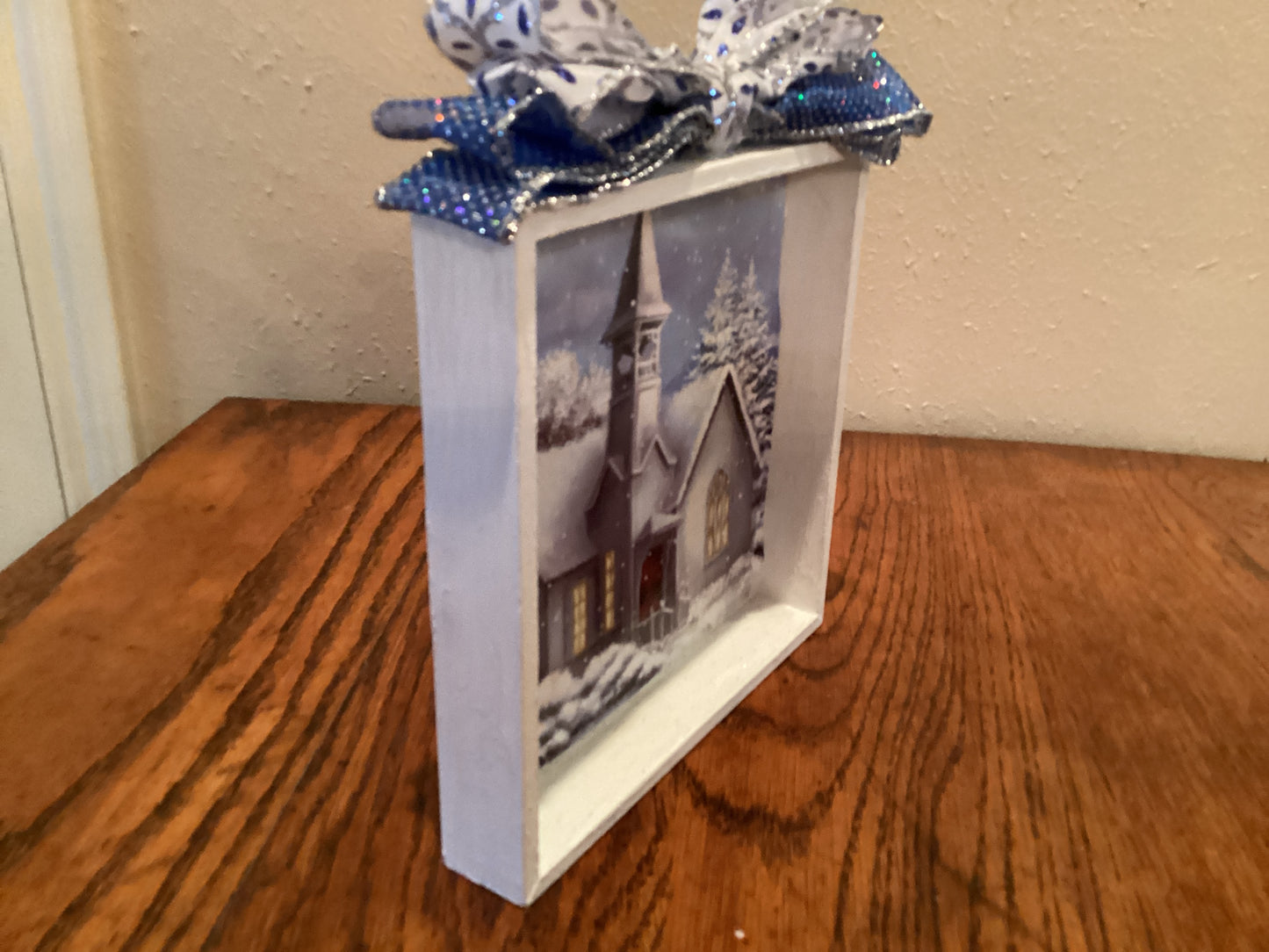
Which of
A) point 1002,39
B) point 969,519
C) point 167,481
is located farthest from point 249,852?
point 1002,39

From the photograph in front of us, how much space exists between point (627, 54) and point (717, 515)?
238 millimetres

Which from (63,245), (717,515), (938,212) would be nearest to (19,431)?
(63,245)

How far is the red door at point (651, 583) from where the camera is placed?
48 centimetres

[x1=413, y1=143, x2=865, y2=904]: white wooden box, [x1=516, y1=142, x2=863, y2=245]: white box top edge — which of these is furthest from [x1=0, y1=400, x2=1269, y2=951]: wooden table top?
[x1=516, y1=142, x2=863, y2=245]: white box top edge

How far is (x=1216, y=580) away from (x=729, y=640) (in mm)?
314

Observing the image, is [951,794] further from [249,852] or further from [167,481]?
[167,481]

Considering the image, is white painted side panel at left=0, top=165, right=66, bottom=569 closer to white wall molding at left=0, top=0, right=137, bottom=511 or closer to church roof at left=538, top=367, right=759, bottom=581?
white wall molding at left=0, top=0, right=137, bottom=511

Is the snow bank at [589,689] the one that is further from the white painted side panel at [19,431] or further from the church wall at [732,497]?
the white painted side panel at [19,431]

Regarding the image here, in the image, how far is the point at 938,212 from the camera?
2.55 ft

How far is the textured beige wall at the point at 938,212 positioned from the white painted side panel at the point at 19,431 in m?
0.07

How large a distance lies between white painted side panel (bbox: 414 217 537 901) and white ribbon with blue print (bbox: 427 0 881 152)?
0.20 ft

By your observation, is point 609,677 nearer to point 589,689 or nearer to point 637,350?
point 589,689

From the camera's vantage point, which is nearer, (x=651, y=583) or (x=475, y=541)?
(x=475, y=541)

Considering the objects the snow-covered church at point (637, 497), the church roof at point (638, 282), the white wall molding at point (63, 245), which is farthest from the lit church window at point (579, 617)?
the white wall molding at point (63, 245)
